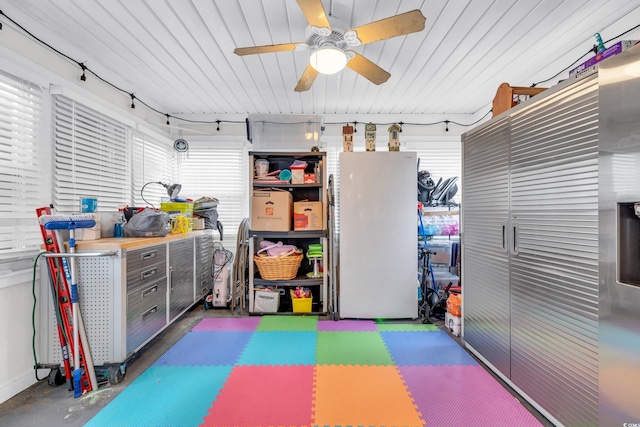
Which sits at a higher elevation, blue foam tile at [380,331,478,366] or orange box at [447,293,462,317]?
orange box at [447,293,462,317]

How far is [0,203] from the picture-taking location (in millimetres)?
1867

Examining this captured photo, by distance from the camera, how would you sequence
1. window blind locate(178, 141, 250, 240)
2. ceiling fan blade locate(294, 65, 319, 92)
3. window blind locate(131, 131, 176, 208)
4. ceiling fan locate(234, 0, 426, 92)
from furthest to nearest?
1. window blind locate(178, 141, 250, 240)
2. window blind locate(131, 131, 176, 208)
3. ceiling fan blade locate(294, 65, 319, 92)
4. ceiling fan locate(234, 0, 426, 92)

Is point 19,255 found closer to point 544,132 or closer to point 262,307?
point 262,307

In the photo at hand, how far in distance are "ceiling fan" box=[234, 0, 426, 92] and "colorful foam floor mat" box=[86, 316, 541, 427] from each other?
226 cm

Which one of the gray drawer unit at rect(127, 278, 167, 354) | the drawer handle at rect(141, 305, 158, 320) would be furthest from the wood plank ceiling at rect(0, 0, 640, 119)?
the drawer handle at rect(141, 305, 158, 320)

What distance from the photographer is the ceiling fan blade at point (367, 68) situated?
7.30ft

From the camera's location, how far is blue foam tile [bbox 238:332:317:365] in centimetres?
221

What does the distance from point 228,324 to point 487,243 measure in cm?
252

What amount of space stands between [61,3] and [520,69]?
3911mm

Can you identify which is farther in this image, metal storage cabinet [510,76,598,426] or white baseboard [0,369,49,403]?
white baseboard [0,369,49,403]

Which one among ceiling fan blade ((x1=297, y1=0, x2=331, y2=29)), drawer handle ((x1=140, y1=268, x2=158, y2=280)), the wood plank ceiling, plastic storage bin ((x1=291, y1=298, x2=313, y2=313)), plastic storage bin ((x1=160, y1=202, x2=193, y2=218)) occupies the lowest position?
plastic storage bin ((x1=291, y1=298, x2=313, y2=313))

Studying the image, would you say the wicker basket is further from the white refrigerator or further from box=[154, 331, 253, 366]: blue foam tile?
box=[154, 331, 253, 366]: blue foam tile

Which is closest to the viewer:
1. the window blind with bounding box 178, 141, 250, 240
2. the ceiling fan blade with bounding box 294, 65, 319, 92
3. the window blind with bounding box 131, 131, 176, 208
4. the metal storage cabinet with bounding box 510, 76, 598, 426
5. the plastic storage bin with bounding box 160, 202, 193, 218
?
the metal storage cabinet with bounding box 510, 76, 598, 426

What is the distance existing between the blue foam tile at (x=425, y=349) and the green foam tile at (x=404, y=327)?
0.08 metres
